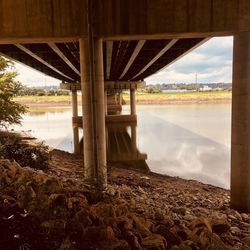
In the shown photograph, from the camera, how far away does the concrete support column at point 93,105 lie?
40.3ft

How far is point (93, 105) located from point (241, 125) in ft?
18.4

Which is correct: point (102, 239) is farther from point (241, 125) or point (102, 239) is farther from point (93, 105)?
point (241, 125)

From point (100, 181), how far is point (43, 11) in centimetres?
681

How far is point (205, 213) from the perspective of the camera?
1077cm

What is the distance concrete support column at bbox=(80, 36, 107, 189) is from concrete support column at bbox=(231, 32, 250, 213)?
4982 millimetres

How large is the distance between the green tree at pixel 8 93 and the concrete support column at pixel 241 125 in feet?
58.1

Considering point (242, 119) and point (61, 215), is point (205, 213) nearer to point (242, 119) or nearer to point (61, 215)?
point (242, 119)

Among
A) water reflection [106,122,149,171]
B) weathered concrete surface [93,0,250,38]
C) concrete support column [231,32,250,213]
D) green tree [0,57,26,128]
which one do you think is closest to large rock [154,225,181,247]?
concrete support column [231,32,250,213]

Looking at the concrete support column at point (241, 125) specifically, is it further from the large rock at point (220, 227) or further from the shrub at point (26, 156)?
the shrub at point (26, 156)

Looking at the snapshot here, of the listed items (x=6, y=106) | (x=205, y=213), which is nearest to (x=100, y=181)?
(x=205, y=213)

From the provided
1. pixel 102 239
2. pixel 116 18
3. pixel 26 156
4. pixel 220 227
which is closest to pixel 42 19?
pixel 116 18

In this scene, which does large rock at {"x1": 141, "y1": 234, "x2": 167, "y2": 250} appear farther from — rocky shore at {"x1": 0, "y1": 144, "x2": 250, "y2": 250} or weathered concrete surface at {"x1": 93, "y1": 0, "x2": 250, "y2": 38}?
weathered concrete surface at {"x1": 93, "y1": 0, "x2": 250, "y2": 38}

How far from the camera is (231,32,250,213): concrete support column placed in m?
11.4

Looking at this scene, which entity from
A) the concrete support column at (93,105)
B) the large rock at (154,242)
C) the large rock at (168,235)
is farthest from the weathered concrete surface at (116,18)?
the large rock at (154,242)
